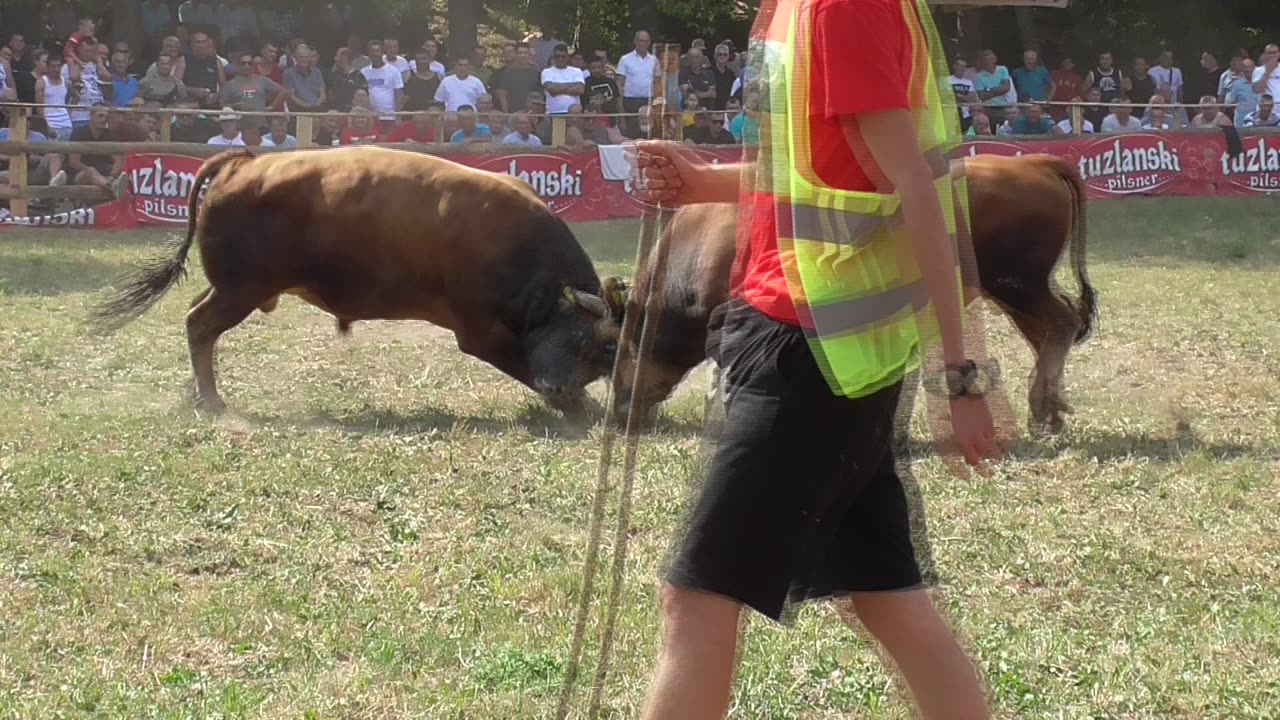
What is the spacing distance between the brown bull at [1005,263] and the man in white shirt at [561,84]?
1178 cm

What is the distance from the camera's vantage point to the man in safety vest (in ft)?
7.64

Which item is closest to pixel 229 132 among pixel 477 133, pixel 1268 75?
pixel 477 133

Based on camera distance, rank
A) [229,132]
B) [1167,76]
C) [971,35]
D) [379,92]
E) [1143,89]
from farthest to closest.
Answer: [971,35] < [1143,89] < [1167,76] < [379,92] < [229,132]

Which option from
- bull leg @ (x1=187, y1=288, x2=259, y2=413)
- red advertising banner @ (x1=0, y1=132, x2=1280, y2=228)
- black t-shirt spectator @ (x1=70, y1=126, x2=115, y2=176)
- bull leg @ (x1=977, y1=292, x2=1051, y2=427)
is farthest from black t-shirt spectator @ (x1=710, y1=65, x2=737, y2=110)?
bull leg @ (x1=977, y1=292, x2=1051, y2=427)

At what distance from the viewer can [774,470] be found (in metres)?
2.47

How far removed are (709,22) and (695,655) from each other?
2176cm

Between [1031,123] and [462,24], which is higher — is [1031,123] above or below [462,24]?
below

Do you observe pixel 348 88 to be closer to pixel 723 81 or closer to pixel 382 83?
pixel 382 83

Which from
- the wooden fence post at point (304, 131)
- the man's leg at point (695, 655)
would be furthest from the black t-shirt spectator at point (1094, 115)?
the man's leg at point (695, 655)

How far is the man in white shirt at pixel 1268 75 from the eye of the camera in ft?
66.5

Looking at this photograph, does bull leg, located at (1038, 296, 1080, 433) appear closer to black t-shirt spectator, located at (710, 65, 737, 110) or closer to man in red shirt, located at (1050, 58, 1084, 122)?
black t-shirt spectator, located at (710, 65, 737, 110)

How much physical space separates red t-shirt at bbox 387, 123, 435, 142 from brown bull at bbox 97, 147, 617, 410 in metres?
9.13

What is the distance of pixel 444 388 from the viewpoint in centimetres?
823

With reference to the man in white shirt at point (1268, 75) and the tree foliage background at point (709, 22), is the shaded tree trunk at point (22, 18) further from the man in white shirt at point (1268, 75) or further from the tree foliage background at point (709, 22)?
the man in white shirt at point (1268, 75)
